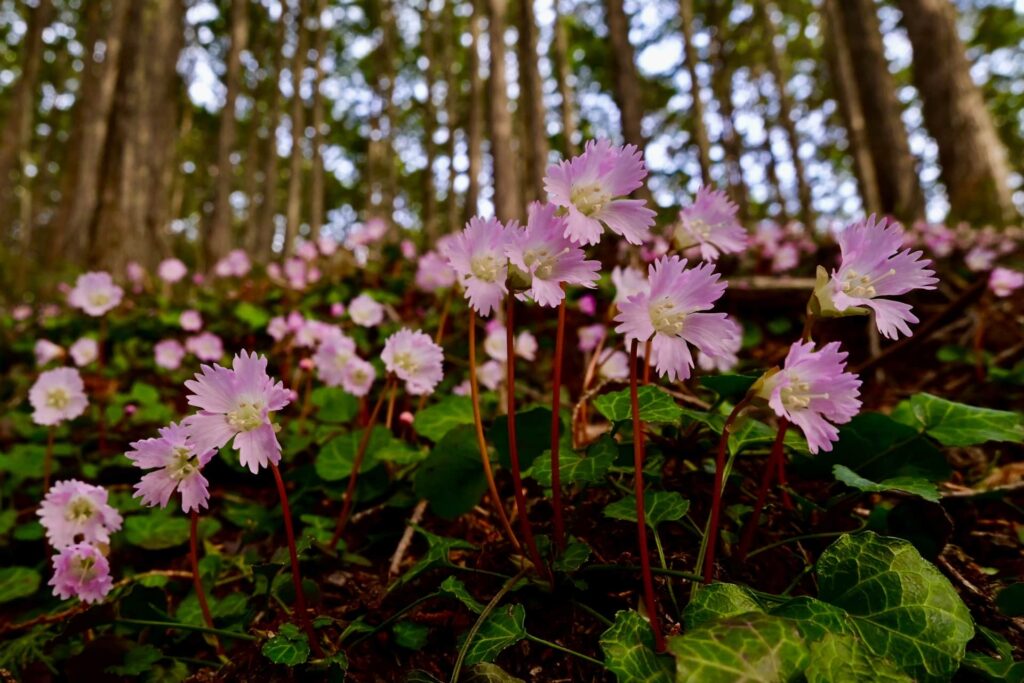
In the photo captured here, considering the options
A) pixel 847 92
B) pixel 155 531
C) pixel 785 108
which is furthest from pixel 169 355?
pixel 785 108

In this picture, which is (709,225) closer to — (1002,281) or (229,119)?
(1002,281)

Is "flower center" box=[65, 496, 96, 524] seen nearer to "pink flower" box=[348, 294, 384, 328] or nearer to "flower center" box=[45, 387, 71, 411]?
"flower center" box=[45, 387, 71, 411]

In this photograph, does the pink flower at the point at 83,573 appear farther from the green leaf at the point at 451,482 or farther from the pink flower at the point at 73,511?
the green leaf at the point at 451,482

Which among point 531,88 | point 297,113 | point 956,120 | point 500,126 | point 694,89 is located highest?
point 297,113

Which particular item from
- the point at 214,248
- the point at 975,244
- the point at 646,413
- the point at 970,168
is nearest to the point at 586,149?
the point at 646,413

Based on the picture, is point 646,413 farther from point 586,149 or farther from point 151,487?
point 151,487

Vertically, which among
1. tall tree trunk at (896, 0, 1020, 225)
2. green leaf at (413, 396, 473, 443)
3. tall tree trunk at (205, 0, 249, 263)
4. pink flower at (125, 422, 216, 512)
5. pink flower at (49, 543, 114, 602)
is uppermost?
tall tree trunk at (205, 0, 249, 263)

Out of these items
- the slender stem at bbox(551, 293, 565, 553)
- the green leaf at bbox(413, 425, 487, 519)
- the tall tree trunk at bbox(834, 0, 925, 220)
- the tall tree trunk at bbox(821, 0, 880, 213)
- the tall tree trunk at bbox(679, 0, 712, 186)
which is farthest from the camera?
the tall tree trunk at bbox(679, 0, 712, 186)

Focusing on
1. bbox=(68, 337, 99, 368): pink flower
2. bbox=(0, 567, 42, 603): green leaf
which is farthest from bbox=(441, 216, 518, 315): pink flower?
bbox=(68, 337, 99, 368): pink flower
